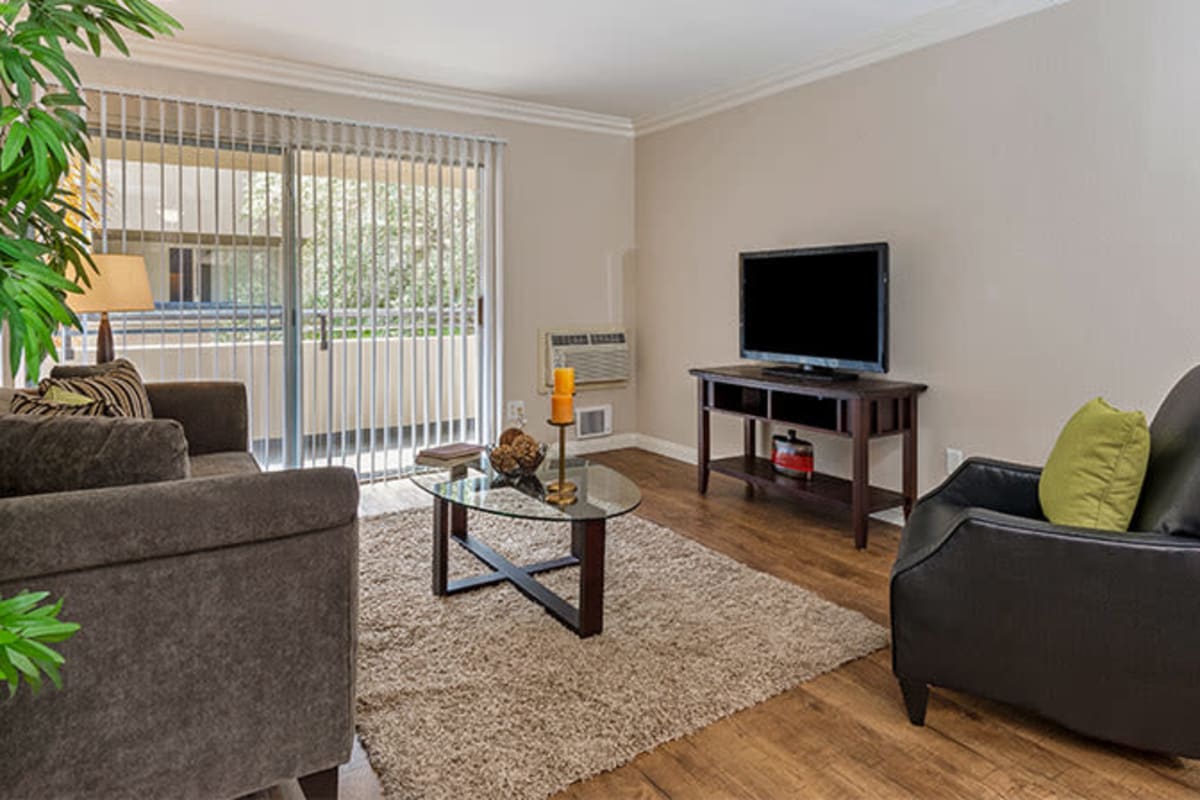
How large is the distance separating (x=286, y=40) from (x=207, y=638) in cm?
337

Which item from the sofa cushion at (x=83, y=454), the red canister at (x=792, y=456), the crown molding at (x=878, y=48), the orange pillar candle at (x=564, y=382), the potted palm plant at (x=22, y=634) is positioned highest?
the crown molding at (x=878, y=48)

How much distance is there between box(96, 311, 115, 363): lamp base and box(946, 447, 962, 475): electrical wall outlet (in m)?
3.92

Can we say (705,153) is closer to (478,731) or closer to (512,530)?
(512,530)

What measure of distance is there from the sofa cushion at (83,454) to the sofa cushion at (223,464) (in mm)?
1296

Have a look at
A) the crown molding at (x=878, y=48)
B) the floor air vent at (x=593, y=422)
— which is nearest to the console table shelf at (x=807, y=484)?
the floor air vent at (x=593, y=422)

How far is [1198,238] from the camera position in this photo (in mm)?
2697

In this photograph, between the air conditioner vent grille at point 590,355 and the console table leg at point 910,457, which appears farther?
the air conditioner vent grille at point 590,355

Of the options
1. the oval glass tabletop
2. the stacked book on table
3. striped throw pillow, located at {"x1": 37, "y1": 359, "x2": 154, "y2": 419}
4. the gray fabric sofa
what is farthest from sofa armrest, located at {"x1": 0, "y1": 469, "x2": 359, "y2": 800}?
the stacked book on table

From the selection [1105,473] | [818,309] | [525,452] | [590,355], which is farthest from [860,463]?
[590,355]

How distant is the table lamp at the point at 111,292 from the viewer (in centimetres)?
317

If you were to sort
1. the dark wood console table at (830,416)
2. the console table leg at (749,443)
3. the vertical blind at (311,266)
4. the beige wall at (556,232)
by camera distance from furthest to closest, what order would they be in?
the beige wall at (556,232) → the console table leg at (749,443) → the vertical blind at (311,266) → the dark wood console table at (830,416)

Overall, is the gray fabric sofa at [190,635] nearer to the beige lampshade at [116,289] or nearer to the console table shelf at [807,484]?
the beige lampshade at [116,289]

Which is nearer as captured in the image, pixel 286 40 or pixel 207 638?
pixel 207 638

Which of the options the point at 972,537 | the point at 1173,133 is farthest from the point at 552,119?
the point at 972,537
